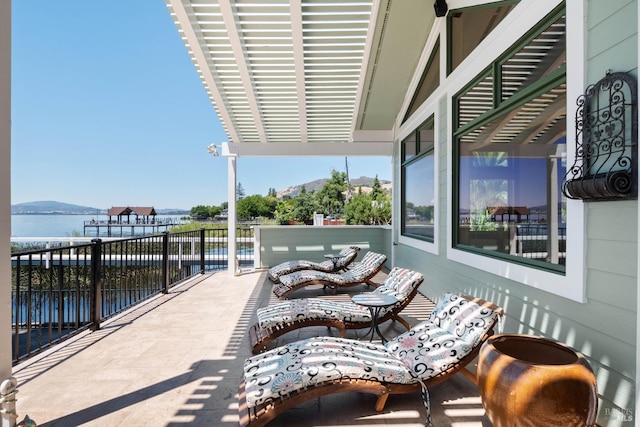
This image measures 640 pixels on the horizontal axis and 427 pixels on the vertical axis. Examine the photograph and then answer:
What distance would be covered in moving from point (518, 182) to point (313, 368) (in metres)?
3.47

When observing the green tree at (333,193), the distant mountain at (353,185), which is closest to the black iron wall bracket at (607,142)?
the distant mountain at (353,185)

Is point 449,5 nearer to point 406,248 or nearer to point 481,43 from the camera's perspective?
point 481,43

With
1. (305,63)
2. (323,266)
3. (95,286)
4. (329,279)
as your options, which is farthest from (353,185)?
(95,286)

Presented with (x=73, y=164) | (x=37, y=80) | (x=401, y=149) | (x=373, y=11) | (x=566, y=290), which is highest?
(x=37, y=80)

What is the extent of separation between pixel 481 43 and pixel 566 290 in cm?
272

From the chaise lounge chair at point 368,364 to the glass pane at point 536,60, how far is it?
1945 millimetres

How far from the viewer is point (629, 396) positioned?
1880 mm

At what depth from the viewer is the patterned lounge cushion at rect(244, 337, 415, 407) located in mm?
2168

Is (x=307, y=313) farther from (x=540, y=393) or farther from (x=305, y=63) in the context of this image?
(x=305, y=63)

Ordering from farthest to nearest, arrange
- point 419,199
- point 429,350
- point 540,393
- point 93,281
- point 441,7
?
point 419,199 → point 441,7 → point 93,281 → point 429,350 → point 540,393

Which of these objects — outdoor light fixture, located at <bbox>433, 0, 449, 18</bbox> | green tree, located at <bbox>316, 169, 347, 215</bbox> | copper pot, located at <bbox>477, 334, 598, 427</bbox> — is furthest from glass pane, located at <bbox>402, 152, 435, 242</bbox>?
green tree, located at <bbox>316, 169, 347, 215</bbox>

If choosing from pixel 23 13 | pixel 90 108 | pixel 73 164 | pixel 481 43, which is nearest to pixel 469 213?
pixel 481 43

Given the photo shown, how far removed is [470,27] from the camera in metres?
4.11

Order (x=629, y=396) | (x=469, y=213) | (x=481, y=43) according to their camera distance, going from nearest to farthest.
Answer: (x=629, y=396), (x=481, y=43), (x=469, y=213)
